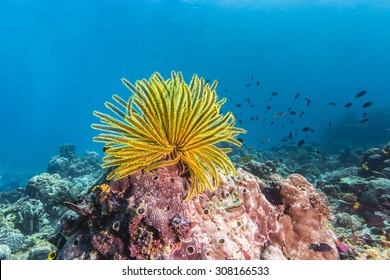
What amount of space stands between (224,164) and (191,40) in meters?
111

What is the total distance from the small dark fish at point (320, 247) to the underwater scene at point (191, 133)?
1.3 inches

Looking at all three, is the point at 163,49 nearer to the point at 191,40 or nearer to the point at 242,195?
the point at 191,40

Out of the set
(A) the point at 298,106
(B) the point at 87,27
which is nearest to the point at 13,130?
(B) the point at 87,27

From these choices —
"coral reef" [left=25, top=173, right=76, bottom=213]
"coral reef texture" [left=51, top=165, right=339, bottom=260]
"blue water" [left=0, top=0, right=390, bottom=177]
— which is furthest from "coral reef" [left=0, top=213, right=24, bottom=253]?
"blue water" [left=0, top=0, right=390, bottom=177]

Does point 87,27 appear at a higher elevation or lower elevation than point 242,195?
higher

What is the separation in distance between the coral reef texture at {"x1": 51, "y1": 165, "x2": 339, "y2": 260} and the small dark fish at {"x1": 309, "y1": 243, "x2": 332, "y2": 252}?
2 cm

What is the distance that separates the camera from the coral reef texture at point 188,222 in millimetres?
2936

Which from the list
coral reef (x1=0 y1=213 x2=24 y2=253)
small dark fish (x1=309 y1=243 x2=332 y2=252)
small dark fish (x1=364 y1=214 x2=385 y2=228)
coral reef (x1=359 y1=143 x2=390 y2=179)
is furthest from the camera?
coral reef (x1=359 y1=143 x2=390 y2=179)

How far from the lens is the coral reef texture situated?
2936mm

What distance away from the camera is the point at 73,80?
140 m

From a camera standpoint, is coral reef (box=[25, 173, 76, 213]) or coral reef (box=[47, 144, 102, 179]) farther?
coral reef (box=[47, 144, 102, 179])

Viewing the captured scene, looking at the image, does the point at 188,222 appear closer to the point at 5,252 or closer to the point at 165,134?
the point at 165,134

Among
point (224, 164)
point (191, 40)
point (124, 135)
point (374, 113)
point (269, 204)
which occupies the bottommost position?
point (269, 204)

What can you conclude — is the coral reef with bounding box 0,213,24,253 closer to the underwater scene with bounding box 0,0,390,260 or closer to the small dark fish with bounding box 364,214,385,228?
the underwater scene with bounding box 0,0,390,260
